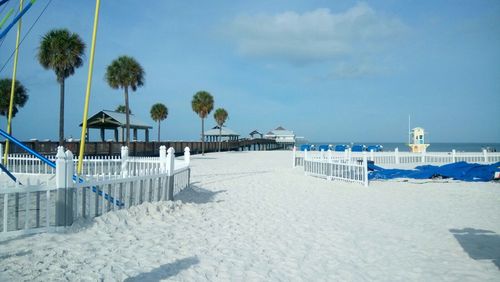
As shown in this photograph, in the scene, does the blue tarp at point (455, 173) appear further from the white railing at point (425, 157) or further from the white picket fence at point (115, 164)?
the white picket fence at point (115, 164)

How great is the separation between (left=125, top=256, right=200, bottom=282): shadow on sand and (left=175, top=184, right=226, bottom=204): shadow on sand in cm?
437

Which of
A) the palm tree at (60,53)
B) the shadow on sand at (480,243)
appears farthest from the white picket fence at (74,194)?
the palm tree at (60,53)

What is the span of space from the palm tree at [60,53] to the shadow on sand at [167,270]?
18833mm

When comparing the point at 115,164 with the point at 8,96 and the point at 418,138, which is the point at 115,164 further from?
the point at 418,138

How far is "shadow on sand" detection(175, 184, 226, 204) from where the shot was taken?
31.2 feet

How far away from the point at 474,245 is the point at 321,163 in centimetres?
965

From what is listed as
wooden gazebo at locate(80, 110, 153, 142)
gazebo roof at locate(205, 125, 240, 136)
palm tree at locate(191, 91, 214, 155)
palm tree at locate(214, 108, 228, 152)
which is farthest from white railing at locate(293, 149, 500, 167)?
gazebo roof at locate(205, 125, 240, 136)

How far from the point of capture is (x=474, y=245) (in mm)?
5734

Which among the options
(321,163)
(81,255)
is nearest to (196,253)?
(81,255)

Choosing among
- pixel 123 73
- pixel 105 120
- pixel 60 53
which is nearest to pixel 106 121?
pixel 105 120

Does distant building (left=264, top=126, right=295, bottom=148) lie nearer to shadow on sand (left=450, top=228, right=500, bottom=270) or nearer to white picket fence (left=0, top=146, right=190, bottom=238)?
white picket fence (left=0, top=146, right=190, bottom=238)

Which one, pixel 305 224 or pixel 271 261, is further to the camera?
pixel 305 224

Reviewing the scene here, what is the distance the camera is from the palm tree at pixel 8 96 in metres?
28.9

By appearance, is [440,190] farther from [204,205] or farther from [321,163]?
[204,205]
